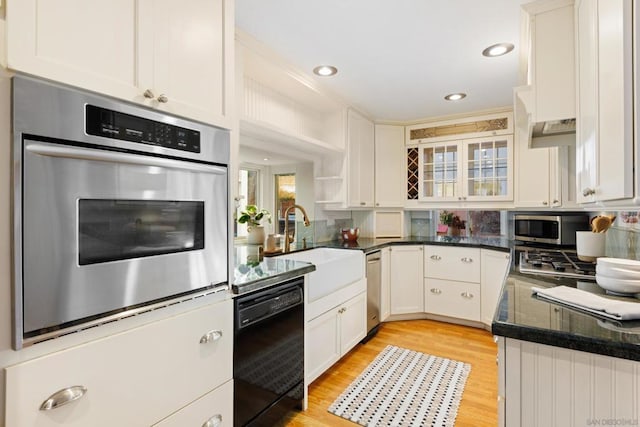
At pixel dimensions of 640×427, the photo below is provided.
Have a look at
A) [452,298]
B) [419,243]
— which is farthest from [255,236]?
[452,298]

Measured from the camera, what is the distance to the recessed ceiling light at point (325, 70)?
7.91 feet

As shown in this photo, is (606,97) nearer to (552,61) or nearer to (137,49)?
(552,61)

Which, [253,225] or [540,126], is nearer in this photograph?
[540,126]

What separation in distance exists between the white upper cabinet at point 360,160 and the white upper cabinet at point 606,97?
2.11 m

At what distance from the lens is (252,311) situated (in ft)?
5.01

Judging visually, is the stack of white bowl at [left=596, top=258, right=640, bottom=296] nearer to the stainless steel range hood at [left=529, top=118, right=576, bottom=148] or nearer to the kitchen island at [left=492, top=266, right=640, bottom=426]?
the kitchen island at [left=492, top=266, right=640, bottom=426]

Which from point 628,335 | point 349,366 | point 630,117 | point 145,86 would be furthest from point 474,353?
point 145,86

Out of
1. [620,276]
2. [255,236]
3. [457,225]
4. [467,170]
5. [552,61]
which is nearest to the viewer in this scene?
[620,276]

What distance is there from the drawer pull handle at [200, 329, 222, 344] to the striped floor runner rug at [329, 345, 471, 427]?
1.08m

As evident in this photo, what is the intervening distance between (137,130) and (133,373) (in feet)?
2.64

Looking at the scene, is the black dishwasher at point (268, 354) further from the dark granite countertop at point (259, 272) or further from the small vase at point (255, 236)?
the small vase at point (255, 236)

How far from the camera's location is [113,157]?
0.98 metres

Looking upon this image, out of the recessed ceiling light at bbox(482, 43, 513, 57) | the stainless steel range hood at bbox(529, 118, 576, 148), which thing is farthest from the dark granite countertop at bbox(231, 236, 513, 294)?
the recessed ceiling light at bbox(482, 43, 513, 57)

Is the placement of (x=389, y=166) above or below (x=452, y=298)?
above
